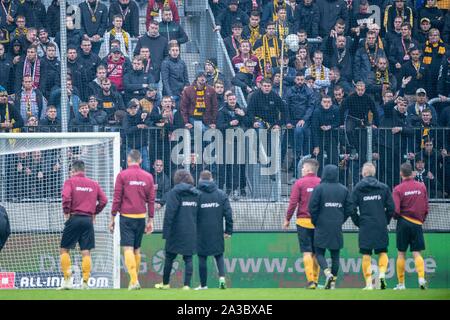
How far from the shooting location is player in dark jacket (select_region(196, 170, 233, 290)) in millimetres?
18062

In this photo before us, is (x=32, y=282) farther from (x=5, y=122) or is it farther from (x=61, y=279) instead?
(x=5, y=122)

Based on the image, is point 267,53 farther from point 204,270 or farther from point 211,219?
point 204,270

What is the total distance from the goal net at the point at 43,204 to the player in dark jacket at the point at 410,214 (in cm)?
427

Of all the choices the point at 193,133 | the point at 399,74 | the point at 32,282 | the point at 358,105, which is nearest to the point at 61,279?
the point at 32,282

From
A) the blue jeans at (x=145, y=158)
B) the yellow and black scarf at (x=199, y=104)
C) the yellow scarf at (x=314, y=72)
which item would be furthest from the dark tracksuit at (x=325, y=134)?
the blue jeans at (x=145, y=158)

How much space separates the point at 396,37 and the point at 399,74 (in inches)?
37.4

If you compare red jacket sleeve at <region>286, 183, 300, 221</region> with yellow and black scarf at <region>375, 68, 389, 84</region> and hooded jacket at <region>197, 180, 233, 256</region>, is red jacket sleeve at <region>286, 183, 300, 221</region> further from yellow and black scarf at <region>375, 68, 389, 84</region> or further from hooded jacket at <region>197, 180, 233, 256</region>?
yellow and black scarf at <region>375, 68, 389, 84</region>

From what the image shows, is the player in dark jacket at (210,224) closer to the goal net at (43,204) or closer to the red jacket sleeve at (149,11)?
the goal net at (43,204)

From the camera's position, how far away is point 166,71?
72.3 ft

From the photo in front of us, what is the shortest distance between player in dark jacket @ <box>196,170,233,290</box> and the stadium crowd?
2.55 m

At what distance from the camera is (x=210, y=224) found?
18109 millimetres

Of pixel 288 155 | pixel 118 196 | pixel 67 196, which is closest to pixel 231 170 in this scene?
pixel 288 155

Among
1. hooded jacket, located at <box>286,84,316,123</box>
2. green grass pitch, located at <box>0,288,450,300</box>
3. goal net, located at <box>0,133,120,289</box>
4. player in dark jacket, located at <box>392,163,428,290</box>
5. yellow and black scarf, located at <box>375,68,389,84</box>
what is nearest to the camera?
green grass pitch, located at <box>0,288,450,300</box>

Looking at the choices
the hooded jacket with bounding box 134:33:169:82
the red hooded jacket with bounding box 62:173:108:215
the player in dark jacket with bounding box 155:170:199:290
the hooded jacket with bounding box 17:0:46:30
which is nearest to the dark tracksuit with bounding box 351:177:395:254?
the player in dark jacket with bounding box 155:170:199:290
